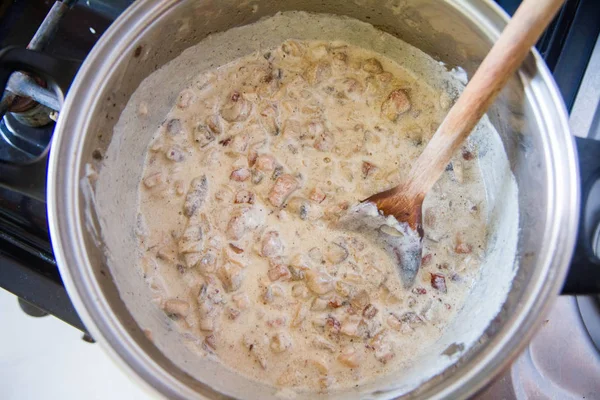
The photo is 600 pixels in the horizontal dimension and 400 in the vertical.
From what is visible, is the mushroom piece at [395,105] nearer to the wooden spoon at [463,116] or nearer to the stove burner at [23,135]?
the wooden spoon at [463,116]

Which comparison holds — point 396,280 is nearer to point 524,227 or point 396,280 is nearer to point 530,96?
point 524,227

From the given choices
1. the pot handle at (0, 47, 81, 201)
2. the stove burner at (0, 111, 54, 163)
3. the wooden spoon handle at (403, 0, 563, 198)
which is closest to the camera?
the wooden spoon handle at (403, 0, 563, 198)

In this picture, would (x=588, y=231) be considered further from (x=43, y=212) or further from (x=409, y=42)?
(x=43, y=212)

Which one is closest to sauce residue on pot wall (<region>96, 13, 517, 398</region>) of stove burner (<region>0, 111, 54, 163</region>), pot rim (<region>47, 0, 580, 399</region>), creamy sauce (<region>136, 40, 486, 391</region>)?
creamy sauce (<region>136, 40, 486, 391</region>)

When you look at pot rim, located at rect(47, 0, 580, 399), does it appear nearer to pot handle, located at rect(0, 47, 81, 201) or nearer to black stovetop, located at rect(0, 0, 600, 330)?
pot handle, located at rect(0, 47, 81, 201)

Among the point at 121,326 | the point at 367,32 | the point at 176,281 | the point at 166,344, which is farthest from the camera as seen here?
the point at 367,32

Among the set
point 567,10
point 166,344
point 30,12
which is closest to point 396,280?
point 166,344
